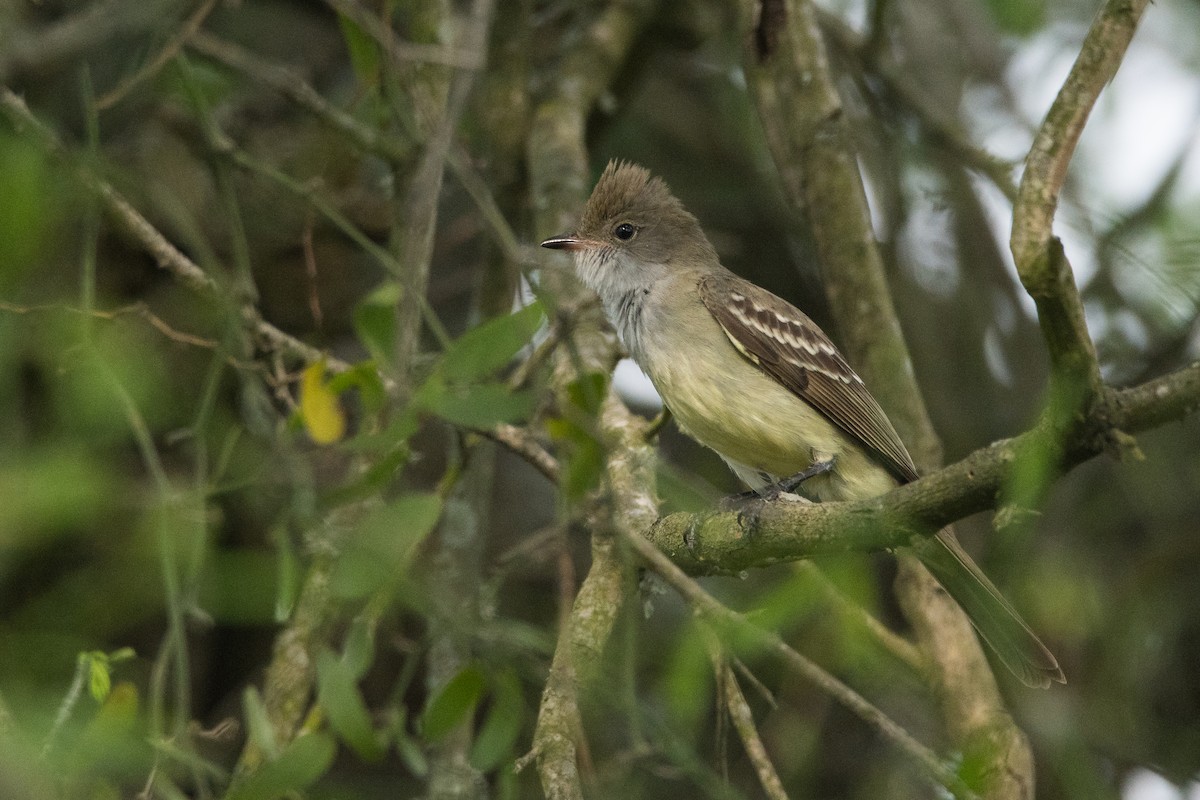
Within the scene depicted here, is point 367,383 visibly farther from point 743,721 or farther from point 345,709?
point 743,721

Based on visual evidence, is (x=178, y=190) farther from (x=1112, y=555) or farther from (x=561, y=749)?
(x=1112, y=555)

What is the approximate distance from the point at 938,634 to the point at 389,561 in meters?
2.81

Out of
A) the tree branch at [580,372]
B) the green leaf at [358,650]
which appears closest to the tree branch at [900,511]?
the tree branch at [580,372]

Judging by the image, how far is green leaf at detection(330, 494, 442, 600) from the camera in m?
2.66

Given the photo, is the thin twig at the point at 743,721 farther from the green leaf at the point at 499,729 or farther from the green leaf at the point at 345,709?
the green leaf at the point at 345,709

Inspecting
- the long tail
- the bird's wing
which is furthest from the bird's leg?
the long tail

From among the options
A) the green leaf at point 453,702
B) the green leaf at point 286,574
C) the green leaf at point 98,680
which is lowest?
the green leaf at point 98,680

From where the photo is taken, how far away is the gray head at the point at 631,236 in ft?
18.3

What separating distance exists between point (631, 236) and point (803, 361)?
1044mm

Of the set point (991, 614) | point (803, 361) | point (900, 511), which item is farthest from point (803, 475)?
point (900, 511)

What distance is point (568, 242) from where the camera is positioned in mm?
5434

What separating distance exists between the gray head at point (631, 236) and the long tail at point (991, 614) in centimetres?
177

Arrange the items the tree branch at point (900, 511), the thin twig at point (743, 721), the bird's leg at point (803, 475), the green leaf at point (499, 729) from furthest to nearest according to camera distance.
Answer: the bird's leg at point (803, 475) → the thin twig at point (743, 721) → the green leaf at point (499, 729) → the tree branch at point (900, 511)

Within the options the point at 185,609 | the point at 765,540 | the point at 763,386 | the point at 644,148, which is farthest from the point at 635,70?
the point at 185,609
